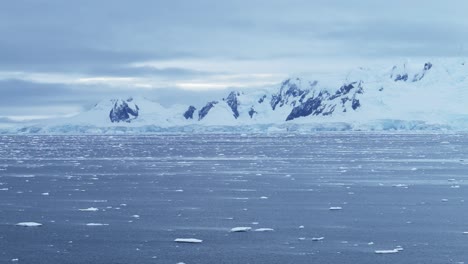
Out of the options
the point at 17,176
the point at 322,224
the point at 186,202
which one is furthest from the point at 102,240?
the point at 17,176

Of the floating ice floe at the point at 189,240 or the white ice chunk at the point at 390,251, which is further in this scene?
the floating ice floe at the point at 189,240

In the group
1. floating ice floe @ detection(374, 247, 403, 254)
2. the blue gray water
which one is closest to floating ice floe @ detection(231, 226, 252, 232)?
the blue gray water

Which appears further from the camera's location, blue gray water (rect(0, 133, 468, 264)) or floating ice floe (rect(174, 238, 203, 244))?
floating ice floe (rect(174, 238, 203, 244))

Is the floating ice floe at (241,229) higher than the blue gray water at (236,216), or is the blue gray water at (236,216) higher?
the floating ice floe at (241,229)

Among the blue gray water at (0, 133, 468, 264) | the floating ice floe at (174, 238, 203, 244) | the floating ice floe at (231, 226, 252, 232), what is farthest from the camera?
the floating ice floe at (231, 226, 252, 232)

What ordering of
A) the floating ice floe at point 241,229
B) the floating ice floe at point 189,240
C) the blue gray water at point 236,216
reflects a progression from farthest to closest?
the floating ice floe at point 241,229, the floating ice floe at point 189,240, the blue gray water at point 236,216

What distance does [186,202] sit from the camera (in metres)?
28.5

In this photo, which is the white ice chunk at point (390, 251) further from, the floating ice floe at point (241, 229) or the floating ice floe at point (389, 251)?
the floating ice floe at point (241, 229)

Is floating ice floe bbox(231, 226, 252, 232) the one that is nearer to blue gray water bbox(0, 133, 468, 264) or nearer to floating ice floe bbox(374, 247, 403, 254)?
blue gray water bbox(0, 133, 468, 264)

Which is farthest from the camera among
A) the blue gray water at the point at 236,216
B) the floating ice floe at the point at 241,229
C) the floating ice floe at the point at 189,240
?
the floating ice floe at the point at 241,229

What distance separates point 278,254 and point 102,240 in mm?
4454

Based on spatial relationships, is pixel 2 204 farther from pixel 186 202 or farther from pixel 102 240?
pixel 102 240

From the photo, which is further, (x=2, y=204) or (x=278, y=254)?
(x=2, y=204)

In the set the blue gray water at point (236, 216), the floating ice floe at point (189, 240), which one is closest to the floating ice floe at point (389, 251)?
the blue gray water at point (236, 216)
